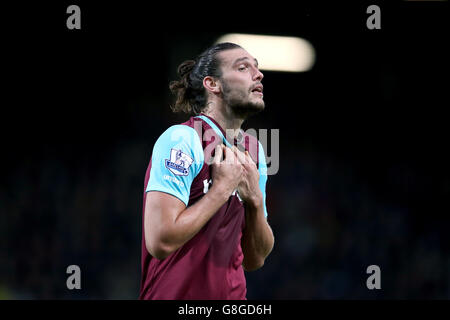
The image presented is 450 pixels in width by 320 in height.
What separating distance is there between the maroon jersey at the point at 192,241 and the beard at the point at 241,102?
0.31 metres

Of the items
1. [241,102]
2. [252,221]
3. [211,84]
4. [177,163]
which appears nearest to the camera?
[177,163]

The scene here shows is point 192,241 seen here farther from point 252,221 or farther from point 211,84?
point 211,84

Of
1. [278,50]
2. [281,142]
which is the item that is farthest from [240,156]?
[281,142]

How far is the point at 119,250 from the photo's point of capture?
22.1 feet

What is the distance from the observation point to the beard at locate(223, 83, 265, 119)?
2795 millimetres

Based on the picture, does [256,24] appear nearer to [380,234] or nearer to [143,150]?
[143,150]

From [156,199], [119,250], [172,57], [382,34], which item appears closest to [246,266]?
[156,199]

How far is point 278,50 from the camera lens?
7.19m

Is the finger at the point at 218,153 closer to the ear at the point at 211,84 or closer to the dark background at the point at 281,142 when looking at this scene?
the ear at the point at 211,84

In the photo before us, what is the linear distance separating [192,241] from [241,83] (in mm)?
859

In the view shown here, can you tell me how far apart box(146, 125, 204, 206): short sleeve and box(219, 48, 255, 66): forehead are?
0.56 metres

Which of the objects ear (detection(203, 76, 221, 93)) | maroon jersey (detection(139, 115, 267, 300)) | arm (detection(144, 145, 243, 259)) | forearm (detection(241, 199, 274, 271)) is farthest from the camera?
ear (detection(203, 76, 221, 93))

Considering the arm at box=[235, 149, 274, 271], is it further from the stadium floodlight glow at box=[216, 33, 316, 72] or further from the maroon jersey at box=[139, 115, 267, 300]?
the stadium floodlight glow at box=[216, 33, 316, 72]

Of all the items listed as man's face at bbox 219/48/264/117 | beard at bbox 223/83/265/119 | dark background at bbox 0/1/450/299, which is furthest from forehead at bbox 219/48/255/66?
dark background at bbox 0/1/450/299
